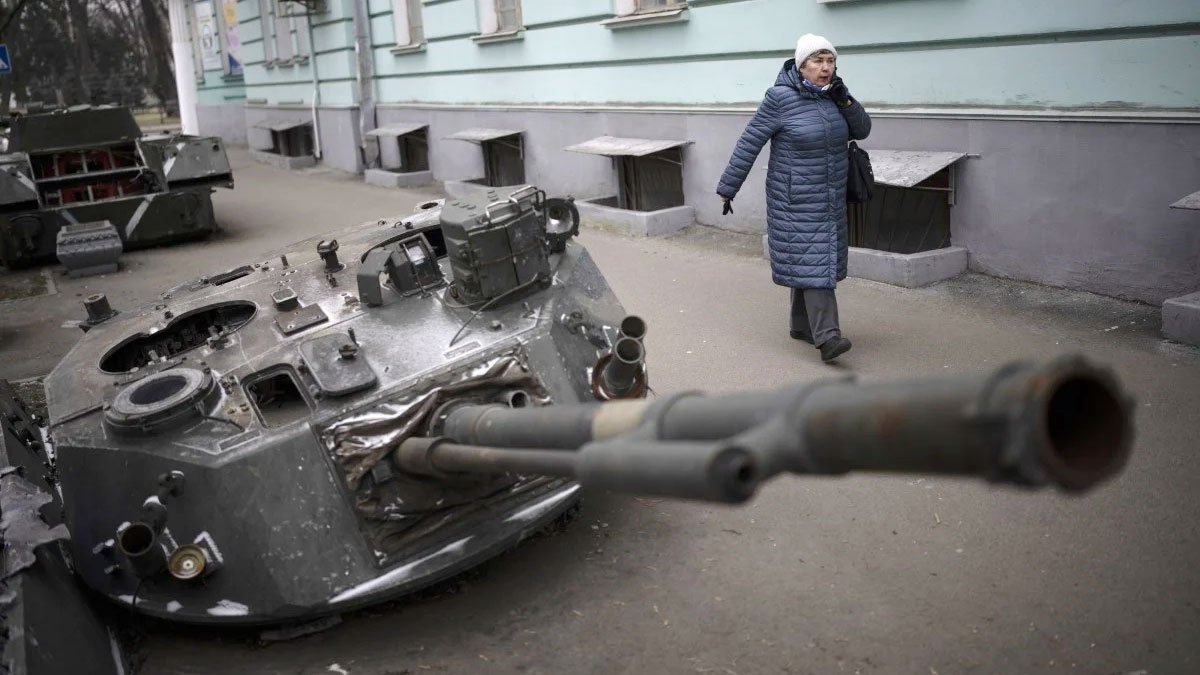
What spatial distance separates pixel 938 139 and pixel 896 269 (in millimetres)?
963

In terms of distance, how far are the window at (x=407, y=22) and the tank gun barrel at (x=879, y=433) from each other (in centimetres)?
1373

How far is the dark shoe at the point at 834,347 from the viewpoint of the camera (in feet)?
20.5

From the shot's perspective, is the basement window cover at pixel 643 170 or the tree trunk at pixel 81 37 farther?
the tree trunk at pixel 81 37

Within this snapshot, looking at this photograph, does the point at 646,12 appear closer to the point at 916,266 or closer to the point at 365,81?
the point at 916,266

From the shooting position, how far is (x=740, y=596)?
4.04 metres

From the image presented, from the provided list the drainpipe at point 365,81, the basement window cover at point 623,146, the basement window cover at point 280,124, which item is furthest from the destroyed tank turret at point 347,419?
the basement window cover at point 280,124

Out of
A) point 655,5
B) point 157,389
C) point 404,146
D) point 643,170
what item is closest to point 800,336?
point 157,389

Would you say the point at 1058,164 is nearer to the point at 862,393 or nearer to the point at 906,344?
the point at 906,344

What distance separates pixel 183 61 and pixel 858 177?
23572 millimetres

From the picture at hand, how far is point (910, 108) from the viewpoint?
8.09 metres

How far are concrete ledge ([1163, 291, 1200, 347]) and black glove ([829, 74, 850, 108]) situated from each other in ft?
6.71

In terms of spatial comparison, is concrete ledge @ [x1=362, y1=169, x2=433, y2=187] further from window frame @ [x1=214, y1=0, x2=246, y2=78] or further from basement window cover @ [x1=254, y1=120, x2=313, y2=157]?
window frame @ [x1=214, y1=0, x2=246, y2=78]

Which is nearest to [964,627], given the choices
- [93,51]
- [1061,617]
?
[1061,617]

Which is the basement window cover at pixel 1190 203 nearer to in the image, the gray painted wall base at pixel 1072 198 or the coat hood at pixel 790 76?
the gray painted wall base at pixel 1072 198
